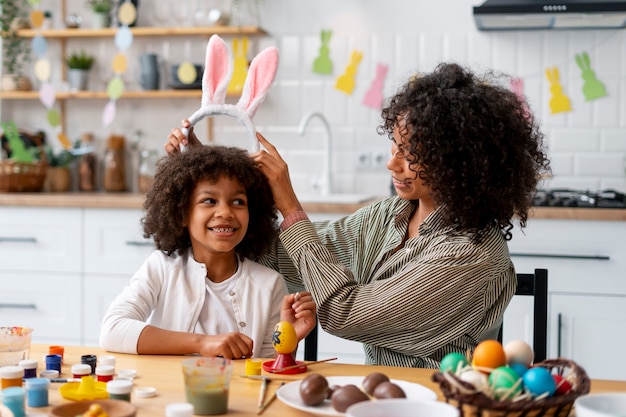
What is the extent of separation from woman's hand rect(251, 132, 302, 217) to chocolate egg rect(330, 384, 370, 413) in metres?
0.69

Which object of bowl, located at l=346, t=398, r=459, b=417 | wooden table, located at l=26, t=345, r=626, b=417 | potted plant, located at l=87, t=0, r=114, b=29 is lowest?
wooden table, located at l=26, t=345, r=626, b=417

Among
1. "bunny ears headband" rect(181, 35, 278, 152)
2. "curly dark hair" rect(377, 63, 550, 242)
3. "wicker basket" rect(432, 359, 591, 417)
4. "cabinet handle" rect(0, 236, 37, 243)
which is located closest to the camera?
"wicker basket" rect(432, 359, 591, 417)

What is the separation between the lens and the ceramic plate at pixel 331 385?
125 cm

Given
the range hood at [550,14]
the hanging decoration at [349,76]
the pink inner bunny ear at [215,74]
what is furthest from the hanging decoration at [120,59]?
the pink inner bunny ear at [215,74]

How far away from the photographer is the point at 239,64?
13.1 feet

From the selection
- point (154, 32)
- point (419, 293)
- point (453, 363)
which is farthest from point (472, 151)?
point (154, 32)

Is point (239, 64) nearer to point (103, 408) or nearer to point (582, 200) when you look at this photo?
point (582, 200)

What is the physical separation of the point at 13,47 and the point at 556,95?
2.61 m

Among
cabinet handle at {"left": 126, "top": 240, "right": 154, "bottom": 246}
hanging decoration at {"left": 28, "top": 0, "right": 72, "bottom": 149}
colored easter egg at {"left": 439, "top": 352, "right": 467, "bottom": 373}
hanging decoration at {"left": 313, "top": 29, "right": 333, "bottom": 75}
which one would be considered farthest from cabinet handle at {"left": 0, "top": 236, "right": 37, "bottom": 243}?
colored easter egg at {"left": 439, "top": 352, "right": 467, "bottom": 373}

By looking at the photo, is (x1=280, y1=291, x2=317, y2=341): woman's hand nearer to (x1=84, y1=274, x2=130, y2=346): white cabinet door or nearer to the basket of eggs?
the basket of eggs

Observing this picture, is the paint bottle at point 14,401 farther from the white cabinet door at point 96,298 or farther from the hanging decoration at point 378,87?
the hanging decoration at point 378,87

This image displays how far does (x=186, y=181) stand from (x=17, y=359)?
0.57m

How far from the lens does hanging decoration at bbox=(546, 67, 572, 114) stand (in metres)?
3.78

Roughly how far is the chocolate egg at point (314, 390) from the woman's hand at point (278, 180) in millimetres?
649
